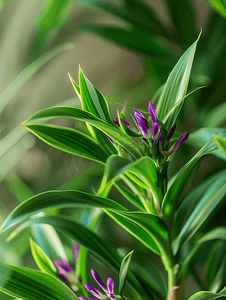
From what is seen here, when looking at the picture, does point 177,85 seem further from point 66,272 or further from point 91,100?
point 66,272

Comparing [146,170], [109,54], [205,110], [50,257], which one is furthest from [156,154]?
[109,54]

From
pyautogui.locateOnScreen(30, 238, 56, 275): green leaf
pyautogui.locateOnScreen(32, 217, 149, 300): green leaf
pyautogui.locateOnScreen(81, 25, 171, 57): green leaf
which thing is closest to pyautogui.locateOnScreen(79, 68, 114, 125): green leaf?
pyautogui.locateOnScreen(32, 217, 149, 300): green leaf

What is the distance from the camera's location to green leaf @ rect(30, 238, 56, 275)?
0.48 metres

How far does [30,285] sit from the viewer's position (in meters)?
0.37

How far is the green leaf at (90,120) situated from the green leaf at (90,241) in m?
0.15

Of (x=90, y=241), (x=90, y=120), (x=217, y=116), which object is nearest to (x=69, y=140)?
(x=90, y=120)

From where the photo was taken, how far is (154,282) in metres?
0.55

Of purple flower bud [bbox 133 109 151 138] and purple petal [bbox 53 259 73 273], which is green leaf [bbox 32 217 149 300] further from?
purple flower bud [bbox 133 109 151 138]

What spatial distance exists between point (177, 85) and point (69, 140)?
0.15 meters

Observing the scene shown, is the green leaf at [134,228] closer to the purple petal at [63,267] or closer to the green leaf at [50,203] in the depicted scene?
the green leaf at [50,203]

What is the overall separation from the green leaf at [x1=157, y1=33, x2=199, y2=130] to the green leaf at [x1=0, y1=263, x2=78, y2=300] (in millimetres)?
248

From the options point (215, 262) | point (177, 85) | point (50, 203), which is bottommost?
point (215, 262)

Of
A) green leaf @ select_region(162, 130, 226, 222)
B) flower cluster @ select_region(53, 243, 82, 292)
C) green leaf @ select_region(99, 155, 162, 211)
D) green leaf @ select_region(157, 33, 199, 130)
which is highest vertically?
green leaf @ select_region(157, 33, 199, 130)

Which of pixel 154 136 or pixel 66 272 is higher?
pixel 154 136
